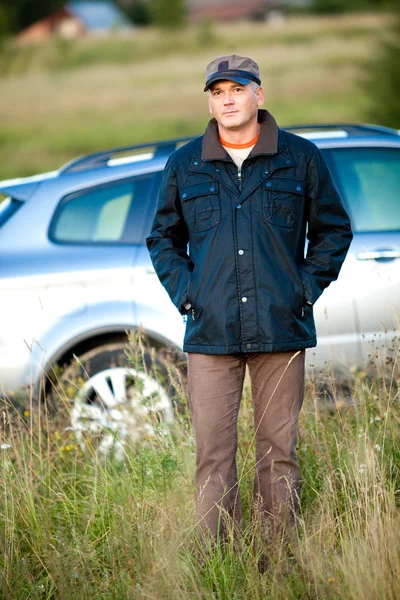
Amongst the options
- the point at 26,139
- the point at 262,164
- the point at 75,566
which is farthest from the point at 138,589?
the point at 26,139

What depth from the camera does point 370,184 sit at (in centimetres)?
531

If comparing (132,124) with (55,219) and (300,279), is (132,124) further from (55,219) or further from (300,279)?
(300,279)

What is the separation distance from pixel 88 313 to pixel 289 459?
1951mm

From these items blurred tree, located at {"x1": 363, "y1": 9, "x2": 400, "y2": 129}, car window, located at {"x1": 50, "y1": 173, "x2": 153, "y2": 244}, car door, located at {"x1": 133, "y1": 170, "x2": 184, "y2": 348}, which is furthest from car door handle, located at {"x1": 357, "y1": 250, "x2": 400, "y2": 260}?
blurred tree, located at {"x1": 363, "y1": 9, "x2": 400, "y2": 129}

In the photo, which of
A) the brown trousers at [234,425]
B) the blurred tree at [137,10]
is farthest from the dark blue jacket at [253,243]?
the blurred tree at [137,10]

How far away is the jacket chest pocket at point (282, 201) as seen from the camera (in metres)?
3.32

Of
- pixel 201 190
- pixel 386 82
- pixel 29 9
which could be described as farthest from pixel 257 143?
pixel 29 9

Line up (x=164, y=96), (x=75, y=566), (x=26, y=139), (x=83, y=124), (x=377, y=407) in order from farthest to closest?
1. (x=164, y=96)
2. (x=83, y=124)
3. (x=26, y=139)
4. (x=377, y=407)
5. (x=75, y=566)

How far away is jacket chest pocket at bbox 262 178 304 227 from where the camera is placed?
3.32 metres

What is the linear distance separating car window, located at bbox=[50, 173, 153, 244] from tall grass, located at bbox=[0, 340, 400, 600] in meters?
1.27

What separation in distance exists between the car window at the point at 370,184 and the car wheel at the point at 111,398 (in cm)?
147

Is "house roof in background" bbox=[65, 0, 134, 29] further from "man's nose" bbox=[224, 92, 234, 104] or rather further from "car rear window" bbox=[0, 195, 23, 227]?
"man's nose" bbox=[224, 92, 234, 104]

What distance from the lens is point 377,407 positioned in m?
4.30

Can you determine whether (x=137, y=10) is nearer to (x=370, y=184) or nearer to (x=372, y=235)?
(x=370, y=184)
